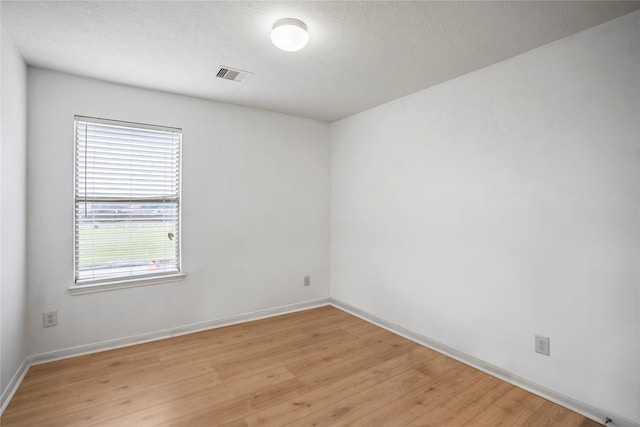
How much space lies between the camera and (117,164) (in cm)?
309

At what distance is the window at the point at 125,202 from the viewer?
2.96 metres

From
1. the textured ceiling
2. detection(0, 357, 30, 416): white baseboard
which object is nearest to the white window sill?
detection(0, 357, 30, 416): white baseboard

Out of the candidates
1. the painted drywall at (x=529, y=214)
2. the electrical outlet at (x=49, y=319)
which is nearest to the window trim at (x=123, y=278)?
the electrical outlet at (x=49, y=319)

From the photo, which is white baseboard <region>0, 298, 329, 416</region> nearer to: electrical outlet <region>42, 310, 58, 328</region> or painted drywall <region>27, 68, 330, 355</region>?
painted drywall <region>27, 68, 330, 355</region>

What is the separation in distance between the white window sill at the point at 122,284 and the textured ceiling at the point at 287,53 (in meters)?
1.89

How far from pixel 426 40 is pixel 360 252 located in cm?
248

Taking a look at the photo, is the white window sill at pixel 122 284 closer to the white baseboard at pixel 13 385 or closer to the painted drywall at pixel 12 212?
the painted drywall at pixel 12 212

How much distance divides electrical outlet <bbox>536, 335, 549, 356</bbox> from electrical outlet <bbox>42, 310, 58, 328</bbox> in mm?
3964

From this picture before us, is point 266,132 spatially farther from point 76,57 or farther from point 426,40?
point 426,40

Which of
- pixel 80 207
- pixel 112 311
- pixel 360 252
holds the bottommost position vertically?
pixel 112 311

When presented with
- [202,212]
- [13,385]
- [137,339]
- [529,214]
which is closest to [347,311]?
[202,212]

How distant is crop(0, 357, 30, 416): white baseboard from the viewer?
2135 millimetres

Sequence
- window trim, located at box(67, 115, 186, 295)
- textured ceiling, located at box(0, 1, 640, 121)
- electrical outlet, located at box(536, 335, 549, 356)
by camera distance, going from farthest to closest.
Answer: window trim, located at box(67, 115, 186, 295) < electrical outlet, located at box(536, 335, 549, 356) < textured ceiling, located at box(0, 1, 640, 121)

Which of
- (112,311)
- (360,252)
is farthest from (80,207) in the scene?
(360,252)
